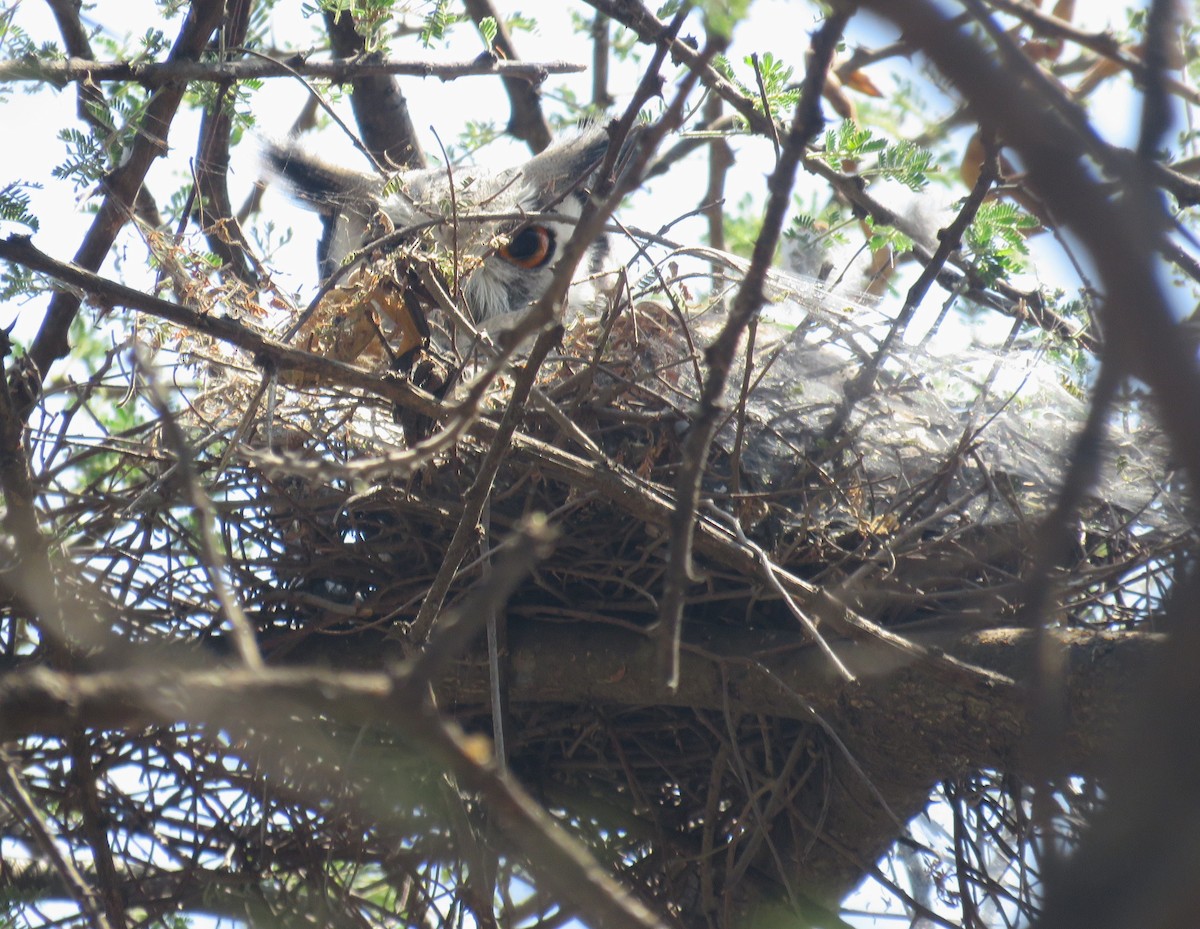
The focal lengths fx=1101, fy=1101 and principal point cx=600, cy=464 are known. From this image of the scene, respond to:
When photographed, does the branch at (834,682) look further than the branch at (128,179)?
No

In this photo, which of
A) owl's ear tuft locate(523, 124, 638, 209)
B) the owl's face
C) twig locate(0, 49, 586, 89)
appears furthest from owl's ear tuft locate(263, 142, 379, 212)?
twig locate(0, 49, 586, 89)

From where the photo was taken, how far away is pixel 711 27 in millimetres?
944

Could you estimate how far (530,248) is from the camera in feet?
8.63

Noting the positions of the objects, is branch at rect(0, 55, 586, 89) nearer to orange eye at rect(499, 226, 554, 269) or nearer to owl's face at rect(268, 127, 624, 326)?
owl's face at rect(268, 127, 624, 326)

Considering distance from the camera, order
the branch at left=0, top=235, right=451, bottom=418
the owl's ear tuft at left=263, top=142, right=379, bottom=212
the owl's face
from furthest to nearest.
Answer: the owl's ear tuft at left=263, top=142, right=379, bottom=212
the owl's face
the branch at left=0, top=235, right=451, bottom=418

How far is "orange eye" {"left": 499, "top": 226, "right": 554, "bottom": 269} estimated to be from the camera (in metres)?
2.60

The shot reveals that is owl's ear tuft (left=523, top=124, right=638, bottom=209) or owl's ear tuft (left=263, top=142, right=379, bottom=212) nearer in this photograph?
owl's ear tuft (left=523, top=124, right=638, bottom=209)

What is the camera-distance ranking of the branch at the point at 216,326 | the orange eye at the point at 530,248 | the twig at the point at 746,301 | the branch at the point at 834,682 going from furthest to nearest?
1. the orange eye at the point at 530,248
2. the branch at the point at 834,682
3. the branch at the point at 216,326
4. the twig at the point at 746,301

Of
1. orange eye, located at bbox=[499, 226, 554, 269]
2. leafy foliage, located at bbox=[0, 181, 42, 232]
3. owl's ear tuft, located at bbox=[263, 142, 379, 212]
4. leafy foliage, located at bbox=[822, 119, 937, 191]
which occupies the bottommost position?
leafy foliage, located at bbox=[822, 119, 937, 191]

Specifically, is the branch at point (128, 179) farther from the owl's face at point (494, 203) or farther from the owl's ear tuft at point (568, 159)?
the owl's ear tuft at point (568, 159)

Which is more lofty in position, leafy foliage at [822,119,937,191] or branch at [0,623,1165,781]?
leafy foliage at [822,119,937,191]

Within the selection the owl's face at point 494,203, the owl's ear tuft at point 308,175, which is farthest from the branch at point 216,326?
the owl's ear tuft at point 308,175

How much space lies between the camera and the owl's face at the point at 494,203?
2455mm

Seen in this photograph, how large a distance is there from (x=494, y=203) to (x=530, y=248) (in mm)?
225
